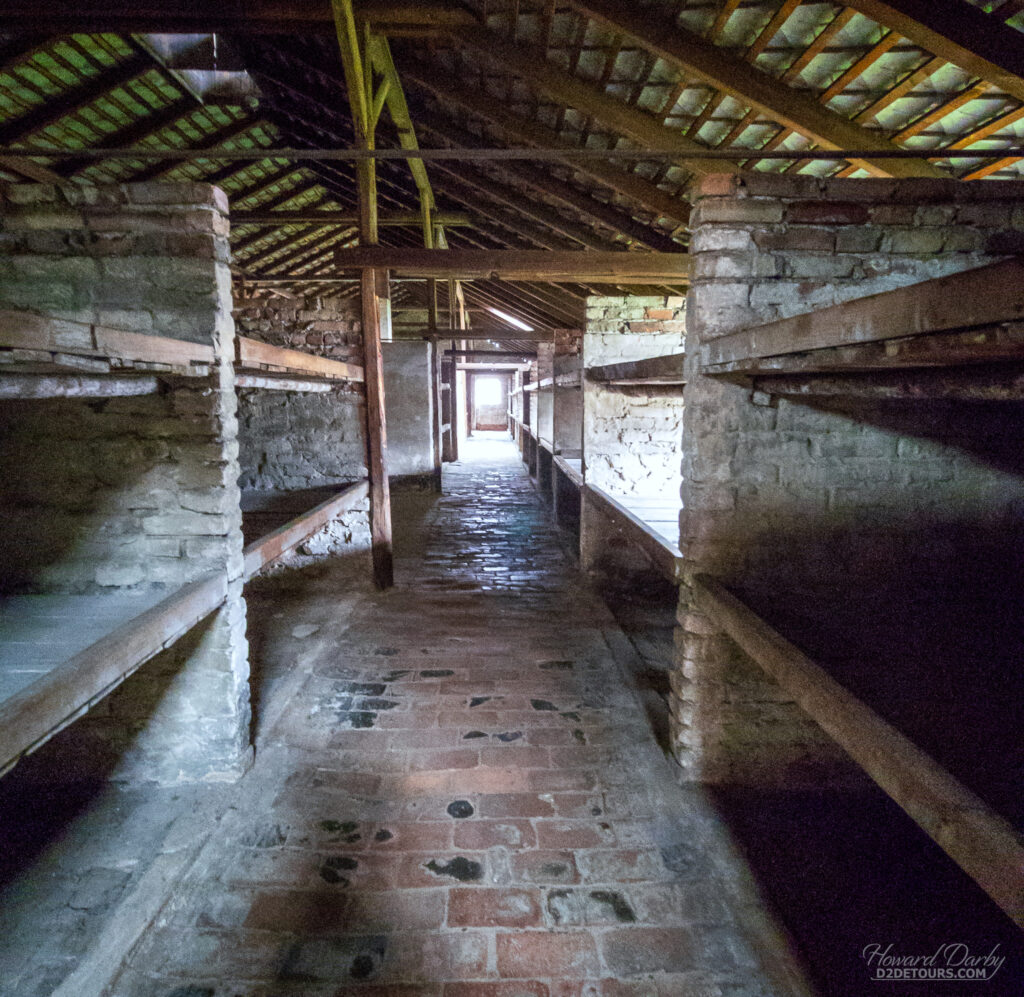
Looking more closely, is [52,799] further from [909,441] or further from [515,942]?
[909,441]

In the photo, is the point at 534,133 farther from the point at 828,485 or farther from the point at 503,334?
the point at 503,334

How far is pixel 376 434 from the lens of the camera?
17.4 ft

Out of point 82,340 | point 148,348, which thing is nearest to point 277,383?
point 148,348

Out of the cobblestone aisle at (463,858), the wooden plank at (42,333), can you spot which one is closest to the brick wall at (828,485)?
the cobblestone aisle at (463,858)

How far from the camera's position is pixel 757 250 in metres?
2.50

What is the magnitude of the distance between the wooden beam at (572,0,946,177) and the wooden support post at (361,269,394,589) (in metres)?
2.80

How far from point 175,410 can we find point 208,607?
3.28 ft

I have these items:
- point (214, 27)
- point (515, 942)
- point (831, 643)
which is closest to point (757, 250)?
point (831, 643)

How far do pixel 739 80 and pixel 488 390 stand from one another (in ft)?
75.3

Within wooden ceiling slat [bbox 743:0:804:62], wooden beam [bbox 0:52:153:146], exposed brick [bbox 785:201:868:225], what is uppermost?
wooden beam [bbox 0:52:153:146]

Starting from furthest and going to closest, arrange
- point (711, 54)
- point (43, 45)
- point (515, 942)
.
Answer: point (43, 45)
point (711, 54)
point (515, 942)

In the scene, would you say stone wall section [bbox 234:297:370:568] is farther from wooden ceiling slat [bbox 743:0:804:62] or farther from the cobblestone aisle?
wooden ceiling slat [bbox 743:0:804:62]

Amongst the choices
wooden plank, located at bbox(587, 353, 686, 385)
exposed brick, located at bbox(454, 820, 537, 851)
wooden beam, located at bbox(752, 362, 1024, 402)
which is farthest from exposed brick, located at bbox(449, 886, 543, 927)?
wooden plank, located at bbox(587, 353, 686, 385)

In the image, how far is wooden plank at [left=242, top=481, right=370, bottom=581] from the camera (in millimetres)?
3041
